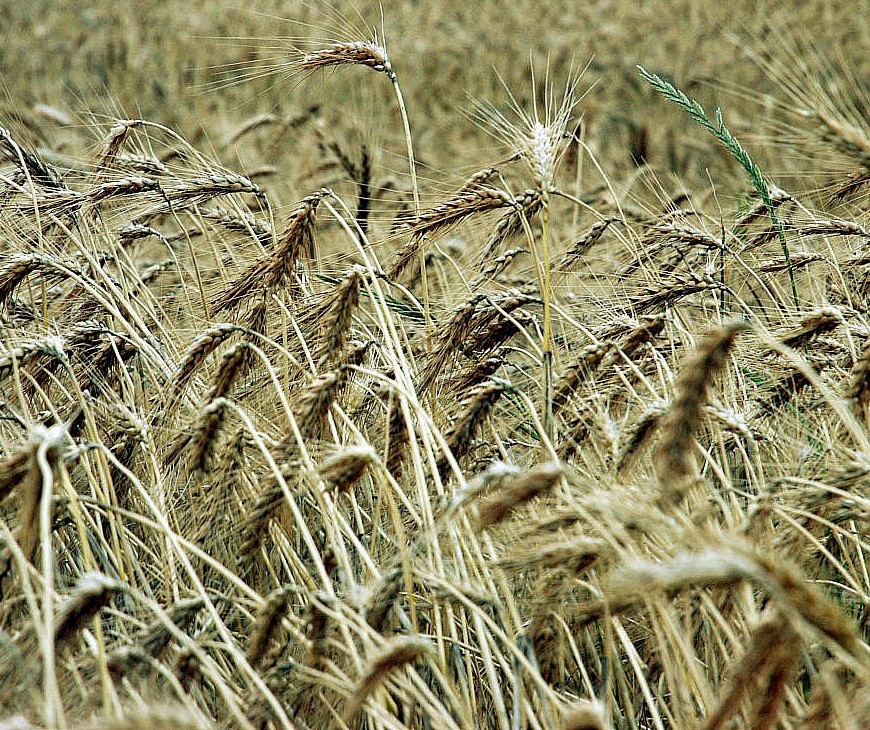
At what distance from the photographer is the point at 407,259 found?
236cm

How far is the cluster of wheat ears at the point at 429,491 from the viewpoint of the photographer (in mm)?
1295

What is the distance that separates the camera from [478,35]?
877cm

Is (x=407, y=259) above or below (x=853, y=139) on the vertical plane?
below

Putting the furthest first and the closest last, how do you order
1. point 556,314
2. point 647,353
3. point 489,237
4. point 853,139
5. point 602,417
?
point 556,314 < point 489,237 < point 647,353 < point 602,417 < point 853,139

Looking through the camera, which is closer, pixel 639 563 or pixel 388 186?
pixel 639 563

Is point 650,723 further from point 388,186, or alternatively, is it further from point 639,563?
point 388,186

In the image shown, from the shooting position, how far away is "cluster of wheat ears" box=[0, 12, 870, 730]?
1295mm

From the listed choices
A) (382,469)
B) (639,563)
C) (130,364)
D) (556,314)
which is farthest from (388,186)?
(639,563)

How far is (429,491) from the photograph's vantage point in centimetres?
209

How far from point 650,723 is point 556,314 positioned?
3.94 feet

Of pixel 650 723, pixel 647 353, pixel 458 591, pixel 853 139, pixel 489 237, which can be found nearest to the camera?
pixel 458 591

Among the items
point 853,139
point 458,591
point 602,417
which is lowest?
point 458,591

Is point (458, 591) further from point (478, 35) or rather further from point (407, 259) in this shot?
point (478, 35)

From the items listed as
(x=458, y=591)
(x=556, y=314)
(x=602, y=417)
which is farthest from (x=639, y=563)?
(x=556, y=314)
